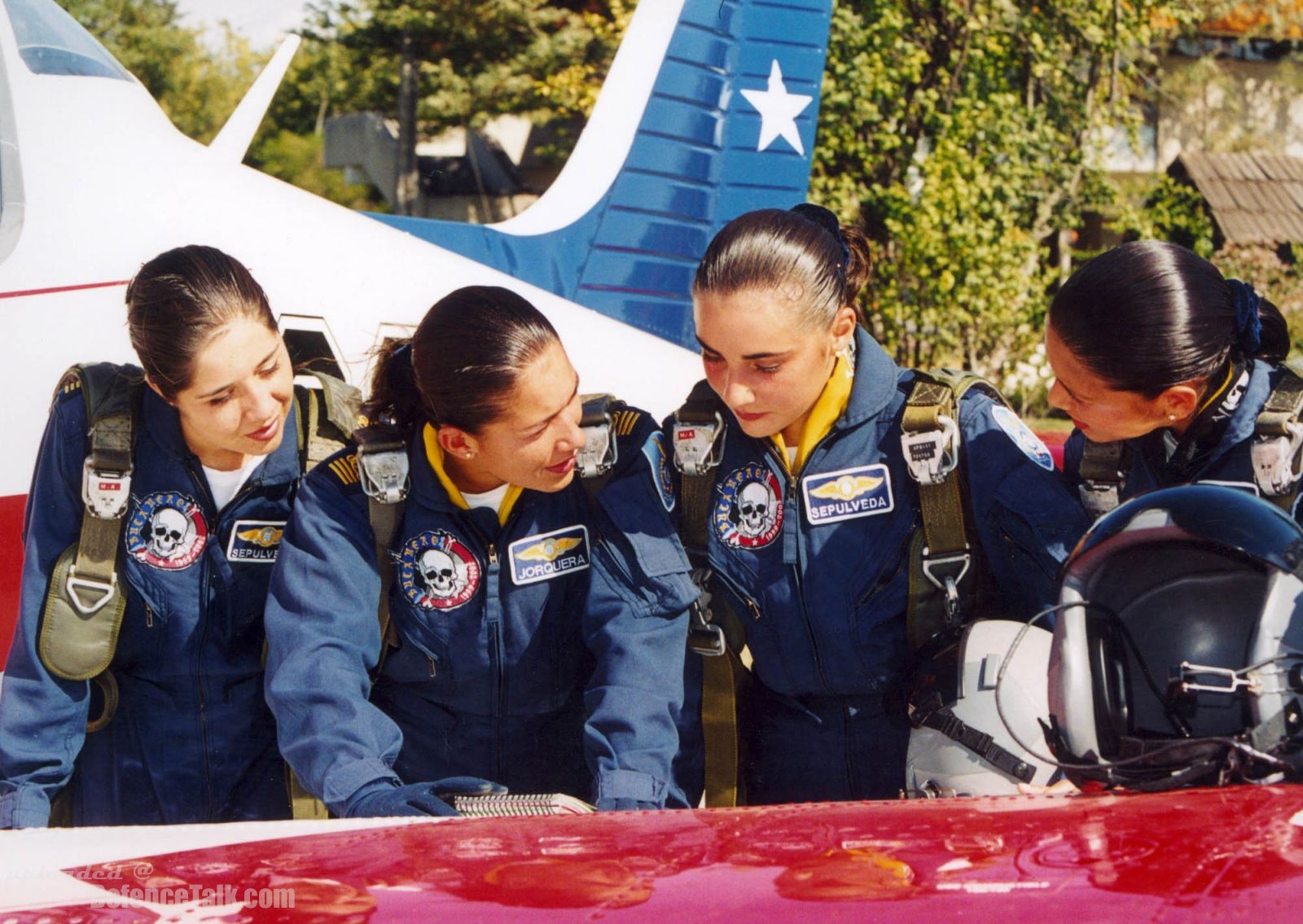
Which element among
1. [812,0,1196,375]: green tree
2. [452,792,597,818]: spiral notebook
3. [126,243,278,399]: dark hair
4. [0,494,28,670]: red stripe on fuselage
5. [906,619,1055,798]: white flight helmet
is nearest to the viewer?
[452,792,597,818]: spiral notebook

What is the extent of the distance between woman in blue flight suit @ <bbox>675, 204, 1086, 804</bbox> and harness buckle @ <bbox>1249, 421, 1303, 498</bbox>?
0.90 feet

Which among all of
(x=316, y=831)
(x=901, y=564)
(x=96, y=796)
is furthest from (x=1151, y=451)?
(x=96, y=796)

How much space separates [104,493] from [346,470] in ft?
1.28

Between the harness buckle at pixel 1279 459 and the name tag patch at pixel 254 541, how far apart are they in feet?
5.07

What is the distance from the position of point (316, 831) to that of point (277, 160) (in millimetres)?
36249

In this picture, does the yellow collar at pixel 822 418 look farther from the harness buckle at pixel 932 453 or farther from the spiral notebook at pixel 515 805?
the spiral notebook at pixel 515 805

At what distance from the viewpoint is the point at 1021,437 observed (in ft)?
6.61

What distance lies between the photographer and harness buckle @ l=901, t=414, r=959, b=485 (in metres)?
1.95

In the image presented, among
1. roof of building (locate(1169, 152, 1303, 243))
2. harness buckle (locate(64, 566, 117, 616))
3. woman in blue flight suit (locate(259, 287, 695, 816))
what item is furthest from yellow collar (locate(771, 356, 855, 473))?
roof of building (locate(1169, 152, 1303, 243))

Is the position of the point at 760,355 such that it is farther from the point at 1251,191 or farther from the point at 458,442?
the point at 1251,191

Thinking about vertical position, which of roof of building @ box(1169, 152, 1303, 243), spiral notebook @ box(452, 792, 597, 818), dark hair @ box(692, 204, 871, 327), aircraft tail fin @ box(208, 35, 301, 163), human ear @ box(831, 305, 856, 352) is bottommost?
spiral notebook @ box(452, 792, 597, 818)

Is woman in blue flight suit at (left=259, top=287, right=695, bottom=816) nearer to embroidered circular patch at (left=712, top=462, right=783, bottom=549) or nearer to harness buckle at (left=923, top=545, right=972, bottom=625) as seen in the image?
embroidered circular patch at (left=712, top=462, right=783, bottom=549)

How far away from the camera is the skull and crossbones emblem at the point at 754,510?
2078 millimetres

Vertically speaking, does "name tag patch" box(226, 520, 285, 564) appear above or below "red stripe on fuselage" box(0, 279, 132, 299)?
below
